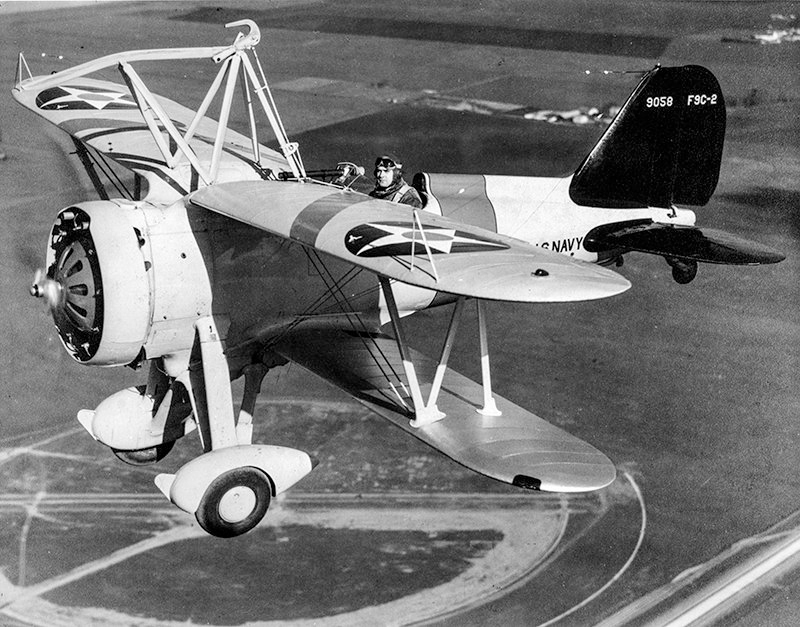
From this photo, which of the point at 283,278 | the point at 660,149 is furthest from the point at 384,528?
the point at 660,149

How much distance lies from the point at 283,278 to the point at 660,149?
4861 millimetres

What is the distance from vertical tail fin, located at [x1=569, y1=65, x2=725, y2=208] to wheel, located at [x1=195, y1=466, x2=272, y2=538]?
5.06 metres

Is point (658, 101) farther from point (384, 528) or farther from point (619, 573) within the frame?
point (384, 528)

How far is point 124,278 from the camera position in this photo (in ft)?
28.3

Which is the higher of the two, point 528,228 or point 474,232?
point 474,232

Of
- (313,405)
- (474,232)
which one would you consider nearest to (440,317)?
(313,405)

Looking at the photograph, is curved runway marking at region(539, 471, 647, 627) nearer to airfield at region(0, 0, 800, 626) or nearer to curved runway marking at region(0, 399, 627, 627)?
airfield at region(0, 0, 800, 626)

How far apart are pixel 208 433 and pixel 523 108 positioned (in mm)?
18462

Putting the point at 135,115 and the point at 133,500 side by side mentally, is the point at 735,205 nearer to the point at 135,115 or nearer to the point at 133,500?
the point at 135,115

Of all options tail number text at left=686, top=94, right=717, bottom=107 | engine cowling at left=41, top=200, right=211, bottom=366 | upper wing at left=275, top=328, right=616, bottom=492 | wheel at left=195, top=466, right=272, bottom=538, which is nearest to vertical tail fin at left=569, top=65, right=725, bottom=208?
tail number text at left=686, top=94, right=717, bottom=107

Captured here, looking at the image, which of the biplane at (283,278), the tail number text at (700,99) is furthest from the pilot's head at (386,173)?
the tail number text at (700,99)

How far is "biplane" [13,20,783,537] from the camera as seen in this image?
7.69 meters

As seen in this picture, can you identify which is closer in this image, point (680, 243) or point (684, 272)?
point (680, 243)

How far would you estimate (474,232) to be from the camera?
7648mm
